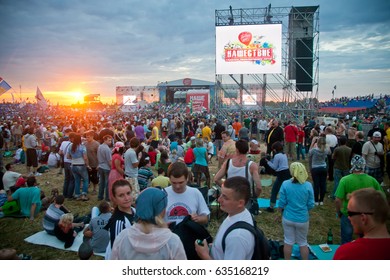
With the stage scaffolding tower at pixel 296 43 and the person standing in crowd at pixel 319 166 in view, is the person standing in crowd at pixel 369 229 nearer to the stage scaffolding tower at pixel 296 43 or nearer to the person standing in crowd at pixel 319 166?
the person standing in crowd at pixel 319 166

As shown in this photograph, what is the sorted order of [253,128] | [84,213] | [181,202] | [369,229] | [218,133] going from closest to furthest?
[369,229] < [181,202] < [84,213] < [218,133] < [253,128]

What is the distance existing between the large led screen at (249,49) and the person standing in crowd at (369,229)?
65.3 feet

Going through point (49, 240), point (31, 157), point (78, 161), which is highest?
point (78, 161)

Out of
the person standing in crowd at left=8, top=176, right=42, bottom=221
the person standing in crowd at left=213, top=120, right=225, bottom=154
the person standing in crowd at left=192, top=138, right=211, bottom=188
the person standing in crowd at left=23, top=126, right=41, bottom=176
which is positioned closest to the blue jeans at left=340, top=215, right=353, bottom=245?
the person standing in crowd at left=192, top=138, right=211, bottom=188

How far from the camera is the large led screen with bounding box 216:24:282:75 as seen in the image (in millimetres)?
20406

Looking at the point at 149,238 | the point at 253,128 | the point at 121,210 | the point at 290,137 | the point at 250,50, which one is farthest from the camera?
the point at 250,50

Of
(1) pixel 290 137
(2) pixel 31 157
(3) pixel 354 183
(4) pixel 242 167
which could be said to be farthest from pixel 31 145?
(1) pixel 290 137

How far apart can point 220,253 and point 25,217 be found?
19.2ft

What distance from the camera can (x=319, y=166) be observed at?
20.4 feet

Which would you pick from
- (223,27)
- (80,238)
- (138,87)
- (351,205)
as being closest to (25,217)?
(80,238)

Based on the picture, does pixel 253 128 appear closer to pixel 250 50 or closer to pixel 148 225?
pixel 250 50

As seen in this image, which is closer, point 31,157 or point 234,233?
point 234,233

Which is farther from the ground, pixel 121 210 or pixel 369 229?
pixel 369 229

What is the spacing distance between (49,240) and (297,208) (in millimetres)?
4452
